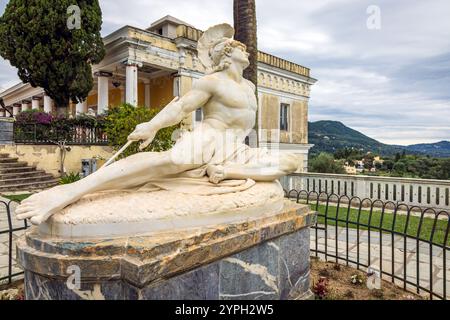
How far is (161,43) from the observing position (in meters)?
14.2

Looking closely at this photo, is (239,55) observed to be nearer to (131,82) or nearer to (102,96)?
(131,82)

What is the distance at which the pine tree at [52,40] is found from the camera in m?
11.7

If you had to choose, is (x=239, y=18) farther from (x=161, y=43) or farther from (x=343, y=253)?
(x=161, y=43)

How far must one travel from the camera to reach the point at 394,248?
4.98 metres

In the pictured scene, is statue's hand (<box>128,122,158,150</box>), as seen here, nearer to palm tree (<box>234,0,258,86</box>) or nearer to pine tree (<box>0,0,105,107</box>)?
palm tree (<box>234,0,258,86</box>)

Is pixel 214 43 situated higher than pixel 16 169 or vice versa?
pixel 214 43

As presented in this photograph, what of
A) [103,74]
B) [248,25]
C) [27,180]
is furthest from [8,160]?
[248,25]

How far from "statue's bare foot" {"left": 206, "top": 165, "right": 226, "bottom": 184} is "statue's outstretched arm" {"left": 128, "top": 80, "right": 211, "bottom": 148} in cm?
50

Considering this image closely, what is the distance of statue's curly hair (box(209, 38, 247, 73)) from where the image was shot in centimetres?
285

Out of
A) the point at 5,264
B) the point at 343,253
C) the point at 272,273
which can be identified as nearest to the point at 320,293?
the point at 272,273

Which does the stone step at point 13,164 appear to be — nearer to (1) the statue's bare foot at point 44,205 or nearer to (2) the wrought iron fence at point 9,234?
(2) the wrought iron fence at point 9,234

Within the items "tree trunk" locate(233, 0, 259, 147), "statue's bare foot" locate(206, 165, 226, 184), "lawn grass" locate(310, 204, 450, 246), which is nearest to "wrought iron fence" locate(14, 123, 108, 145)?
"tree trunk" locate(233, 0, 259, 147)

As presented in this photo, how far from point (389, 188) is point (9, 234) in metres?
9.07

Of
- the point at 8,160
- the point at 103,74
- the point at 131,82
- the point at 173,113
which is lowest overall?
the point at 8,160
